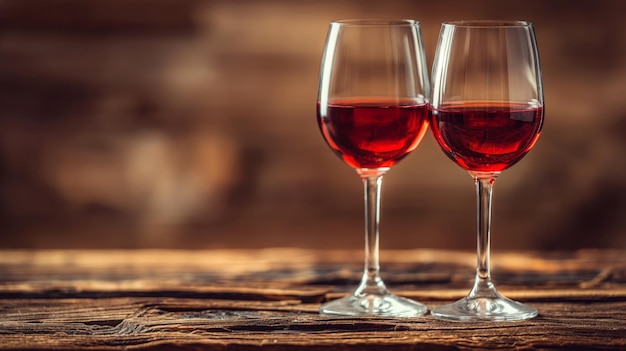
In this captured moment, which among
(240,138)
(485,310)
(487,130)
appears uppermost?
(240,138)

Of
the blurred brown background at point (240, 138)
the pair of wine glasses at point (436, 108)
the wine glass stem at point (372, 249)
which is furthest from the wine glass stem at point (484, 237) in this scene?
the blurred brown background at point (240, 138)

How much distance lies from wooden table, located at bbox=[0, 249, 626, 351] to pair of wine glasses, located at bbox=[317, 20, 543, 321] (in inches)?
2.1

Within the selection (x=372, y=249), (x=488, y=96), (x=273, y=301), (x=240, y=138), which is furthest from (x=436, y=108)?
(x=240, y=138)

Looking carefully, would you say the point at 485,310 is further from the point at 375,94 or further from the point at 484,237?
the point at 375,94

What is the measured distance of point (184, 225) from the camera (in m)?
2.24

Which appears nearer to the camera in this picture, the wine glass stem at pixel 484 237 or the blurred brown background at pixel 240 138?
the wine glass stem at pixel 484 237

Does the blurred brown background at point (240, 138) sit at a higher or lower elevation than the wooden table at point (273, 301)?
higher

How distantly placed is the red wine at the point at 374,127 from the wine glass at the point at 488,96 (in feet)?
0.13

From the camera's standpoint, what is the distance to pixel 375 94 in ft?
3.49

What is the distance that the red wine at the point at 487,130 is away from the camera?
1.00 m

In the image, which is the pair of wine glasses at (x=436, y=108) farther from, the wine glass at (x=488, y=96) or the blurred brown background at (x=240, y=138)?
the blurred brown background at (x=240, y=138)

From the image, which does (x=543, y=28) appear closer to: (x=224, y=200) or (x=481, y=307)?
(x=224, y=200)

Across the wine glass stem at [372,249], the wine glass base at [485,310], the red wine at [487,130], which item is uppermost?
the red wine at [487,130]

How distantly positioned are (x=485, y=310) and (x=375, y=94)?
0.27 metres
